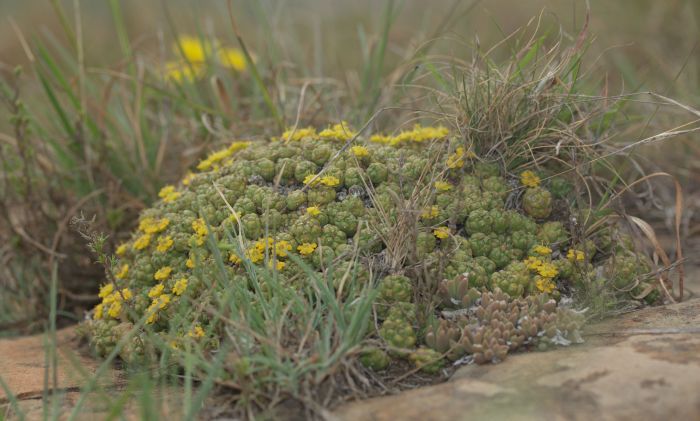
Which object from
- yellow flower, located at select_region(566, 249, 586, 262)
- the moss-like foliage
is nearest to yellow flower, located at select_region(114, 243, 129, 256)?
the moss-like foliage

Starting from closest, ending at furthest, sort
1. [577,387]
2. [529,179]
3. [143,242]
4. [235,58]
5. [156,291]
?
[577,387]
[156,291]
[529,179]
[143,242]
[235,58]

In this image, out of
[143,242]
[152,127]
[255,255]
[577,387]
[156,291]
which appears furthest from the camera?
[152,127]

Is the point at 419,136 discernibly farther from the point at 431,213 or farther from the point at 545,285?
the point at 545,285

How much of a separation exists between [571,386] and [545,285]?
76 centimetres

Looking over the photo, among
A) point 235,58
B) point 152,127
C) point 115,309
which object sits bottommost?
point 115,309

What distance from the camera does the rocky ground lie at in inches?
84.8

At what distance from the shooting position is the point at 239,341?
2559 millimetres

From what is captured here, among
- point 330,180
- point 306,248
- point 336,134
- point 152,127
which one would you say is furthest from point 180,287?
point 152,127

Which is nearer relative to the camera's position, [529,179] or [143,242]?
[529,179]

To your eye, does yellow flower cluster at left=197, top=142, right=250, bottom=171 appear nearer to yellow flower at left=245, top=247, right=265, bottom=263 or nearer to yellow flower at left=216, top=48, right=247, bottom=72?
yellow flower at left=245, top=247, right=265, bottom=263

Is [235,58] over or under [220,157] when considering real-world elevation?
over

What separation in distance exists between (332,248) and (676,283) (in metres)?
1.83

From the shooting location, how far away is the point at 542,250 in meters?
3.07

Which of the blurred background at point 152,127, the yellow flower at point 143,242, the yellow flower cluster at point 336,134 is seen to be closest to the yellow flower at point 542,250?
the blurred background at point 152,127
